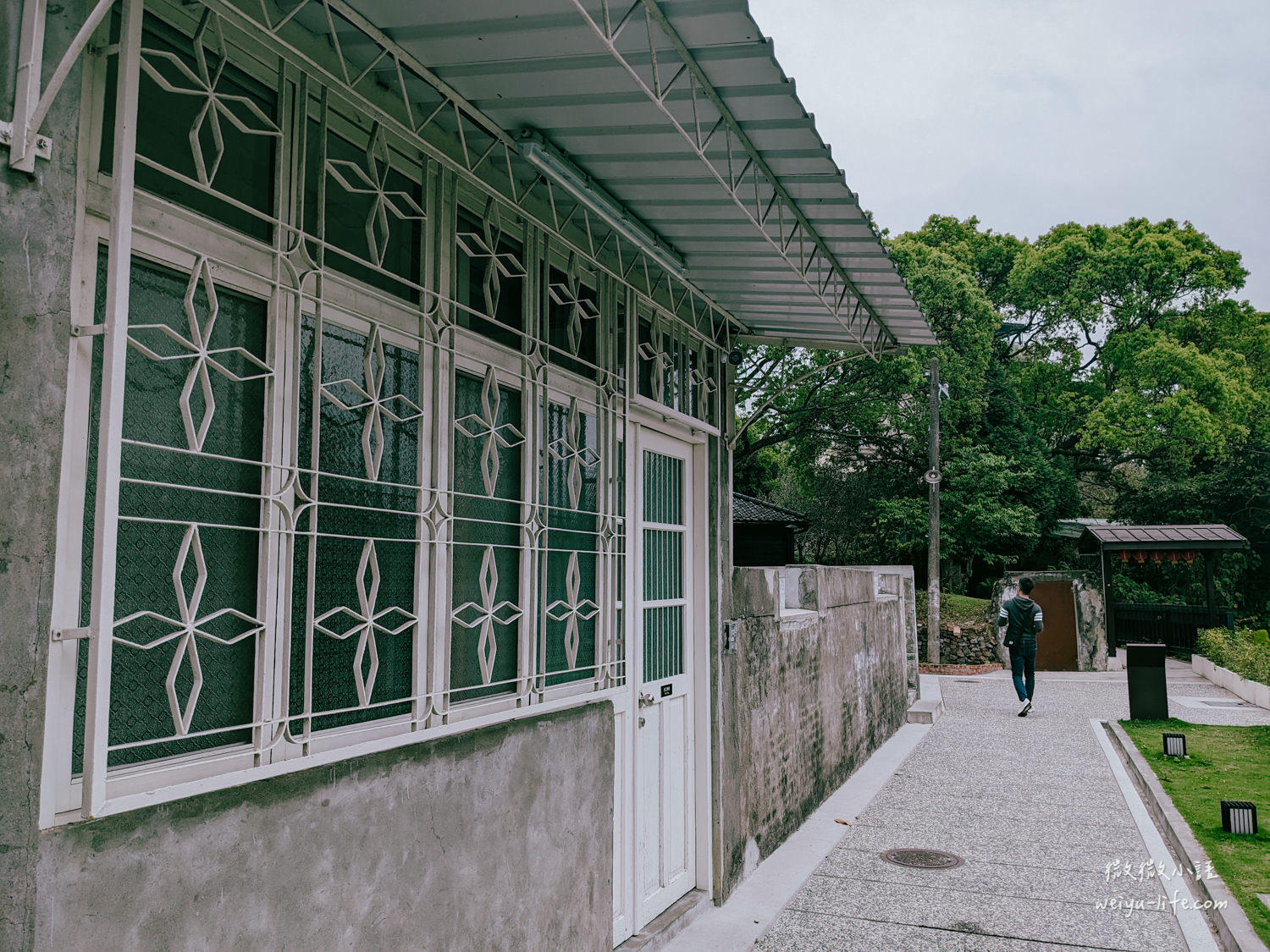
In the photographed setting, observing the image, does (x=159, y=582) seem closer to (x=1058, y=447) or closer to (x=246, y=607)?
(x=246, y=607)

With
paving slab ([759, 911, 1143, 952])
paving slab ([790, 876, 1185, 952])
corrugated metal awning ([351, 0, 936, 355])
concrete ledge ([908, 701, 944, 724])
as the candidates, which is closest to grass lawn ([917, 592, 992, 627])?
concrete ledge ([908, 701, 944, 724])

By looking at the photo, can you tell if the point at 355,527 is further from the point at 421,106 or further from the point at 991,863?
the point at 991,863

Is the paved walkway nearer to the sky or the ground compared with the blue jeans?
nearer to the ground

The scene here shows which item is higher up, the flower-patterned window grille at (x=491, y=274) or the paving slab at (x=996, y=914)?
the flower-patterned window grille at (x=491, y=274)

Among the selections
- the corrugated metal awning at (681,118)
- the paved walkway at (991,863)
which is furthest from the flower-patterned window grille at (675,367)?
the paved walkway at (991,863)

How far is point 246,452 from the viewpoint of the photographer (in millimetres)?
2633

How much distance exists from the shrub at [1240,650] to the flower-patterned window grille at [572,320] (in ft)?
48.7

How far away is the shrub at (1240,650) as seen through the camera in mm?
15523

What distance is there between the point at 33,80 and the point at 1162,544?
22.4 meters

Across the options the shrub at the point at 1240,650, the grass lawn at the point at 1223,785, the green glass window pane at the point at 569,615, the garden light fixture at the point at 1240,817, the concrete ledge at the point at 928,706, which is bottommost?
the concrete ledge at the point at 928,706

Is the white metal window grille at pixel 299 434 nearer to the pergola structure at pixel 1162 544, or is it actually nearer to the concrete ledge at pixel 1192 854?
the concrete ledge at pixel 1192 854

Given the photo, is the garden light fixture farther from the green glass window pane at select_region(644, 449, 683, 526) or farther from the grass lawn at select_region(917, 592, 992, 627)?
the grass lawn at select_region(917, 592, 992, 627)

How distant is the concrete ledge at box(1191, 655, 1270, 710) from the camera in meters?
14.1

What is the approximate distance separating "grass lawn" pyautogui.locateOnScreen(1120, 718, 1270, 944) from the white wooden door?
312 centimetres
